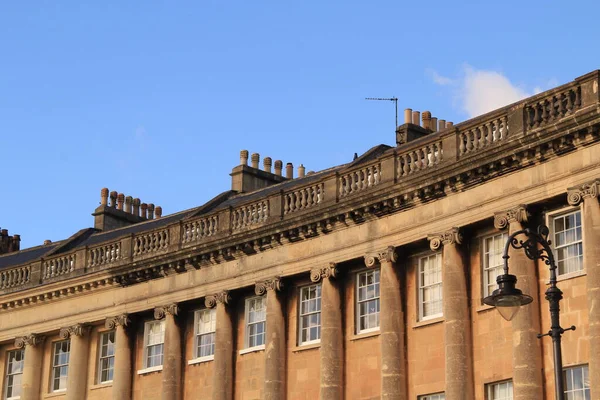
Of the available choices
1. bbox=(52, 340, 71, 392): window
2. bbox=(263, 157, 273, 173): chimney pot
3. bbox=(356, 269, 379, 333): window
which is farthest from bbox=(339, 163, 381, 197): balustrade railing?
bbox=(52, 340, 71, 392): window

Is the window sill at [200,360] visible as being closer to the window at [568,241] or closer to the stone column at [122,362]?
the stone column at [122,362]

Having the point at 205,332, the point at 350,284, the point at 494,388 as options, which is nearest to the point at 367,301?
the point at 350,284

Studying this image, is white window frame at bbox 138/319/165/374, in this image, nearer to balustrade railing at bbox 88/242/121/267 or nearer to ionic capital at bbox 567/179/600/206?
balustrade railing at bbox 88/242/121/267

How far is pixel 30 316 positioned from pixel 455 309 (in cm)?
1852

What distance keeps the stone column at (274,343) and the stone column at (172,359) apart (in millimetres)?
3929

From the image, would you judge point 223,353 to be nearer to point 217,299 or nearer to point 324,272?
point 217,299

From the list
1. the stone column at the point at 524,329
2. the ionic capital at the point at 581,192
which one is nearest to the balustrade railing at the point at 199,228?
the stone column at the point at 524,329

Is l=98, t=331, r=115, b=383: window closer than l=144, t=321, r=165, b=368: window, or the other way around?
l=144, t=321, r=165, b=368: window

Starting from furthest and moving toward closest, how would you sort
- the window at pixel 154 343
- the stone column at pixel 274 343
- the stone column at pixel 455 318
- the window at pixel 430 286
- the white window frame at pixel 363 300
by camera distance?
the window at pixel 154 343 < the stone column at pixel 274 343 < the white window frame at pixel 363 300 < the window at pixel 430 286 < the stone column at pixel 455 318

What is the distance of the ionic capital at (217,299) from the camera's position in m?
40.3

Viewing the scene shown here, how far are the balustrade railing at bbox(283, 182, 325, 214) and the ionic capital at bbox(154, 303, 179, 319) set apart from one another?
4963mm

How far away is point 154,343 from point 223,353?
12.1 ft

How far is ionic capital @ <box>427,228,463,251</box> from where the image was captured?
1336 inches

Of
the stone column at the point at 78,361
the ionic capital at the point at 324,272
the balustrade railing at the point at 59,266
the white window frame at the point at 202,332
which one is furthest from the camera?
the balustrade railing at the point at 59,266
